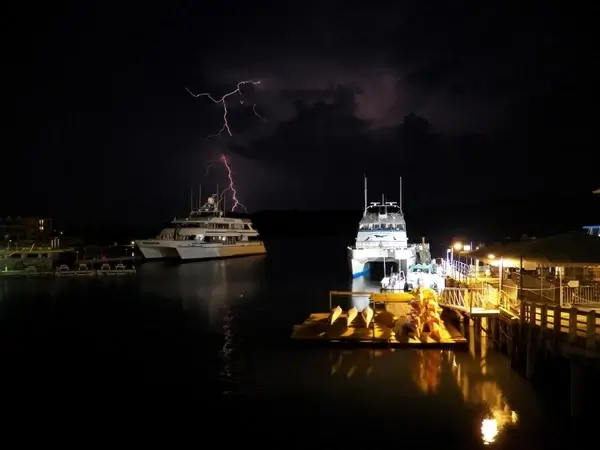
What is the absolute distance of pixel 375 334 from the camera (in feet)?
78.9

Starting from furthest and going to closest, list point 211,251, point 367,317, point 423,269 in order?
point 211,251 < point 423,269 < point 367,317

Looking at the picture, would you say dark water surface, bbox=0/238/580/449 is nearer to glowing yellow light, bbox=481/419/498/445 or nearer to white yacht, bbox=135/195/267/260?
glowing yellow light, bbox=481/419/498/445

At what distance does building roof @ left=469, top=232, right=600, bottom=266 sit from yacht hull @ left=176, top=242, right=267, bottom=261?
7181 cm

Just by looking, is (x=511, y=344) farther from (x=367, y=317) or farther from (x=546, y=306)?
(x=367, y=317)

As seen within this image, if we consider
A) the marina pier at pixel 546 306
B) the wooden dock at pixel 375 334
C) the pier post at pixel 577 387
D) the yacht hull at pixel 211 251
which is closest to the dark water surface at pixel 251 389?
the wooden dock at pixel 375 334

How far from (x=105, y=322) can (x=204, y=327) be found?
21.4 ft

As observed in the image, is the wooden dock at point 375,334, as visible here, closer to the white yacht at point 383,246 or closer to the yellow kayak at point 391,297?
the yellow kayak at point 391,297

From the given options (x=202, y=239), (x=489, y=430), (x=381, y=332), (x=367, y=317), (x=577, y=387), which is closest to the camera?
(x=577, y=387)

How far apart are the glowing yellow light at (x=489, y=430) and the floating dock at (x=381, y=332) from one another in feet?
22.7

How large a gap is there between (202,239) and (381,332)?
70906 millimetres

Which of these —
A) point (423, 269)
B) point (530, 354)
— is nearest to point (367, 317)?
point (530, 354)

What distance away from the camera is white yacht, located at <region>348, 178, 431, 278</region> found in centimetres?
5347

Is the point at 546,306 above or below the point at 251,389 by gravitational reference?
above

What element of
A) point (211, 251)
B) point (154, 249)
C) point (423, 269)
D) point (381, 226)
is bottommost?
point (423, 269)
